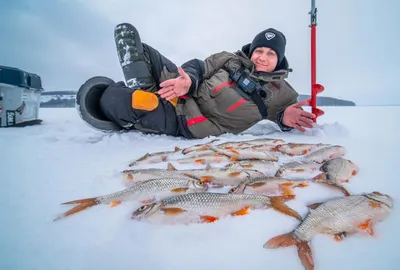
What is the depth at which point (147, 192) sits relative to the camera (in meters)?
1.31

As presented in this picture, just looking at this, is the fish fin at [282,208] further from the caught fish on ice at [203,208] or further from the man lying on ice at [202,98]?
the man lying on ice at [202,98]

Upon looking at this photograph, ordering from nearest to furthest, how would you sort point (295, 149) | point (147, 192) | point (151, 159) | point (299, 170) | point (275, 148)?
point (147, 192)
point (299, 170)
point (151, 159)
point (295, 149)
point (275, 148)

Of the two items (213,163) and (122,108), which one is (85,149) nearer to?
(122,108)

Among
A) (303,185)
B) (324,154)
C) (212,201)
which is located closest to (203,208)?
(212,201)

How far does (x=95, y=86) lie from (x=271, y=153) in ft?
7.67

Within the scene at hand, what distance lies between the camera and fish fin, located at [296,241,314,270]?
0.81 metres

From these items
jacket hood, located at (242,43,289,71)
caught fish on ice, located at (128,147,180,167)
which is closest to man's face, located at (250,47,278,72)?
jacket hood, located at (242,43,289,71)

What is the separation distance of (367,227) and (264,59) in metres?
2.95

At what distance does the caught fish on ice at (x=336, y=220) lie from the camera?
0.90 m

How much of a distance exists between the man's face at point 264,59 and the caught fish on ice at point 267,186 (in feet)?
8.07

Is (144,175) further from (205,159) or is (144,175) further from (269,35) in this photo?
(269,35)

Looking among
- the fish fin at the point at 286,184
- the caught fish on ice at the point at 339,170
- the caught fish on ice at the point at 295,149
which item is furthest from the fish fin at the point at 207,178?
the caught fish on ice at the point at 295,149

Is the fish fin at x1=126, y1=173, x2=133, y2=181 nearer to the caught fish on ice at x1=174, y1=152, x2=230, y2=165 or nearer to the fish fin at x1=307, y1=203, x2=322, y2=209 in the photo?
the caught fish on ice at x1=174, y1=152, x2=230, y2=165

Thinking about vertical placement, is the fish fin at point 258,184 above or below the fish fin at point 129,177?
below
